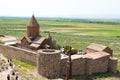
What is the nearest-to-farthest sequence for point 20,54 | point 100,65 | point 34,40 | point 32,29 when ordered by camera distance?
point 100,65 → point 20,54 → point 34,40 → point 32,29

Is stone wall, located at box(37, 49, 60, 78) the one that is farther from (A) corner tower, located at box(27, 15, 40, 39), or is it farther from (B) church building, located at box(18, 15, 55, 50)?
(A) corner tower, located at box(27, 15, 40, 39)

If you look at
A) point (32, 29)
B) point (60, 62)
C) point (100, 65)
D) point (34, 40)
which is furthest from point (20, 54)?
point (100, 65)

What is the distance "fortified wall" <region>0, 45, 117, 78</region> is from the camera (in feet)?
78.2

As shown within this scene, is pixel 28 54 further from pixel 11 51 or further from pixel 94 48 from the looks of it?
pixel 94 48

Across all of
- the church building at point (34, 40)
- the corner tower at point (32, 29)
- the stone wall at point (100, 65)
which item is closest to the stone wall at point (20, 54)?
the church building at point (34, 40)

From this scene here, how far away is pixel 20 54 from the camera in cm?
2938

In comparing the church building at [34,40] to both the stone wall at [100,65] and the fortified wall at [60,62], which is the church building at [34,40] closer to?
the fortified wall at [60,62]

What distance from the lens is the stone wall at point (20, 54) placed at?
27375 mm

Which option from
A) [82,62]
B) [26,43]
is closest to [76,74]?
[82,62]

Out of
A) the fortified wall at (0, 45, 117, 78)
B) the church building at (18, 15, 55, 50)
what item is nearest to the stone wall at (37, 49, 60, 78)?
the fortified wall at (0, 45, 117, 78)

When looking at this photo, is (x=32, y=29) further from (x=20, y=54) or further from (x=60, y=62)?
(x=60, y=62)

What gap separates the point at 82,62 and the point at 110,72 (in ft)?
13.0

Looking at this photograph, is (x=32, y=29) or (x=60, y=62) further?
(x=32, y=29)

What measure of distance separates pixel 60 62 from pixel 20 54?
683 cm
